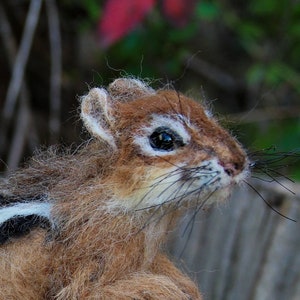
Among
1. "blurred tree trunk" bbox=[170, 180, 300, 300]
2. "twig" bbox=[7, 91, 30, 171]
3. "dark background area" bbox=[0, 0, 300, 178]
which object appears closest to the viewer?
"blurred tree trunk" bbox=[170, 180, 300, 300]

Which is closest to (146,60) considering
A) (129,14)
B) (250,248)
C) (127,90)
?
(129,14)

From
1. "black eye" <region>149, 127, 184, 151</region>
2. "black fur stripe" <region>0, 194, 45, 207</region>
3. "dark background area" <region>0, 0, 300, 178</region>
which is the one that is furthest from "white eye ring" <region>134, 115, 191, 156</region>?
"dark background area" <region>0, 0, 300, 178</region>

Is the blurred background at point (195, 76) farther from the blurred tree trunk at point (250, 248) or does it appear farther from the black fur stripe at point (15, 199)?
the black fur stripe at point (15, 199)

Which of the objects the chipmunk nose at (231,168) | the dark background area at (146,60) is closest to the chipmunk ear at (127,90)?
the chipmunk nose at (231,168)

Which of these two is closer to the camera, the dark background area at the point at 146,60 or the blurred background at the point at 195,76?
the blurred background at the point at 195,76

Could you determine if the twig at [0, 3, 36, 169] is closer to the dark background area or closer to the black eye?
the dark background area

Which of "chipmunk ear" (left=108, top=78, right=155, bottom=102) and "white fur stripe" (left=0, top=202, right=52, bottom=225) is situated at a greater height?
"chipmunk ear" (left=108, top=78, right=155, bottom=102)

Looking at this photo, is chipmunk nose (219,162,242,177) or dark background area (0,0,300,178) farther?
dark background area (0,0,300,178)

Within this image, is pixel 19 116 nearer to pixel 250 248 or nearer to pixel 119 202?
pixel 250 248

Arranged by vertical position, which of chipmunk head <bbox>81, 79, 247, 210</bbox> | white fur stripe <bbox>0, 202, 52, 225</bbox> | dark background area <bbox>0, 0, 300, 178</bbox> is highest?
dark background area <bbox>0, 0, 300, 178</bbox>
